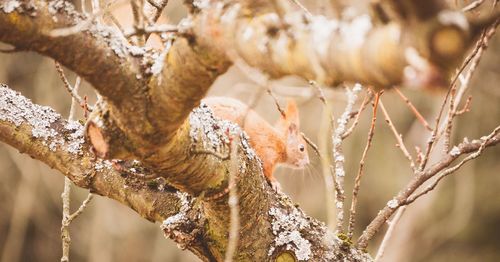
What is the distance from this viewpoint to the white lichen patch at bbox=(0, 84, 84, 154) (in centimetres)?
169

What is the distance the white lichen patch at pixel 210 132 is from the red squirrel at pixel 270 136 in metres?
1.04

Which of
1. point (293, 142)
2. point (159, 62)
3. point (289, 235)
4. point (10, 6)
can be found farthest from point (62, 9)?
point (293, 142)

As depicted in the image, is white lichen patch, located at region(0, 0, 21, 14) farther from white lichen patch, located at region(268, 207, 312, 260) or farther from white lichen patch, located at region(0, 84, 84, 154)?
white lichen patch, located at region(268, 207, 312, 260)

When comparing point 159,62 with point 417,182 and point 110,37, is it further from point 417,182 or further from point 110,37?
point 417,182

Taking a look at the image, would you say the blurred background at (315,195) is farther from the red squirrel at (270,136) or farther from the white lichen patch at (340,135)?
the white lichen patch at (340,135)

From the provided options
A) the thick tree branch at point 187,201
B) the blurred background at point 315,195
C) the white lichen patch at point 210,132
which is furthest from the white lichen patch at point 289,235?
the blurred background at point 315,195

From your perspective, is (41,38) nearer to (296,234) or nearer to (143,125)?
(143,125)

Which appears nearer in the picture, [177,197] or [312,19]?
[312,19]

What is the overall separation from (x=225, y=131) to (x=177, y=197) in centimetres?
31

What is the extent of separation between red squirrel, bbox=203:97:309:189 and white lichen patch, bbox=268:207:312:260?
0.97 m

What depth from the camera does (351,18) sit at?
85cm

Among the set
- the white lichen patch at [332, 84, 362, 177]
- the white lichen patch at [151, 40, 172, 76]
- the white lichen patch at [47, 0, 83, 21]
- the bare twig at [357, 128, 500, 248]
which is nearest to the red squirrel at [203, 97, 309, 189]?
the white lichen patch at [332, 84, 362, 177]

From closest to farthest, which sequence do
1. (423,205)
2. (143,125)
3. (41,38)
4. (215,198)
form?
(41,38) < (143,125) < (215,198) < (423,205)

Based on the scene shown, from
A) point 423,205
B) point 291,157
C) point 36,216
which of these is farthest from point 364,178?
point 291,157
